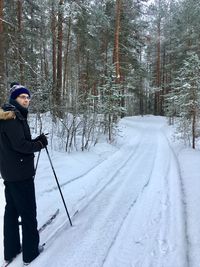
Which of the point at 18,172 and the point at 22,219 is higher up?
the point at 18,172

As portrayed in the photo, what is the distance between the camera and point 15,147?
4.09 m

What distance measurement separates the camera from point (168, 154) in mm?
13641

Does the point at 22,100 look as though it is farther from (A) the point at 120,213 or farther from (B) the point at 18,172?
(A) the point at 120,213

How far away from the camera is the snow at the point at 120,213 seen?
14.5 ft

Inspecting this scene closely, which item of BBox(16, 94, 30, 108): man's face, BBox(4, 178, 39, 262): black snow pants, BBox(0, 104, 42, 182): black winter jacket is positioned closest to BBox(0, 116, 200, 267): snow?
BBox(4, 178, 39, 262): black snow pants

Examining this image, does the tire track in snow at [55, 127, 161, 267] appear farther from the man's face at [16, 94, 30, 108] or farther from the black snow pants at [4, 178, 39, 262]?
the man's face at [16, 94, 30, 108]

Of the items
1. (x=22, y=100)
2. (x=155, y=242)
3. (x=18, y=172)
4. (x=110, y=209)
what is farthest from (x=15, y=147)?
(x=110, y=209)

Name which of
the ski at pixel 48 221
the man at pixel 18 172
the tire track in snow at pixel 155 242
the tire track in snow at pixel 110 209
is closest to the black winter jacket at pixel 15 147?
the man at pixel 18 172

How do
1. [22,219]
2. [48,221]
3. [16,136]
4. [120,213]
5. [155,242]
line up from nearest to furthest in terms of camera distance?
[16,136] < [22,219] < [155,242] < [48,221] < [120,213]

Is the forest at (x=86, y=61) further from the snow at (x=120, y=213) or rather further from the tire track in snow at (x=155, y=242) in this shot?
the tire track in snow at (x=155, y=242)

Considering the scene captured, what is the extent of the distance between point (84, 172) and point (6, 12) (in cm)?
1238

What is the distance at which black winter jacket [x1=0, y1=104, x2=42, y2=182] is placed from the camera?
4082mm

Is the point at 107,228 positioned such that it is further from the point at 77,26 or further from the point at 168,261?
the point at 77,26

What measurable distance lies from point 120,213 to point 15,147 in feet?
9.11
